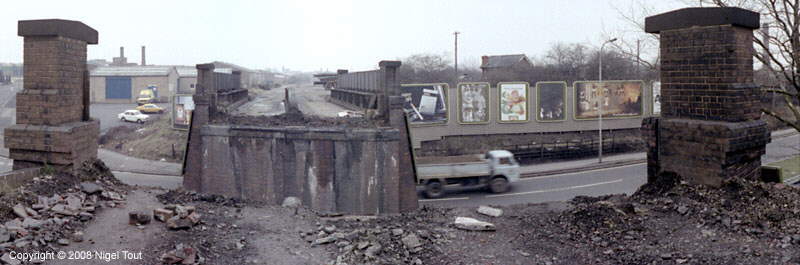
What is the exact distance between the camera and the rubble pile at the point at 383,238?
6.19m

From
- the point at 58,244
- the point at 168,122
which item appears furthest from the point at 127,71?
the point at 58,244

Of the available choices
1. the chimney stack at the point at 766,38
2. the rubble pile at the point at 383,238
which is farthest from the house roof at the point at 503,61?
the rubble pile at the point at 383,238

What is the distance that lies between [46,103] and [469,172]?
16.0 metres

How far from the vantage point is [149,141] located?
3644 centimetres

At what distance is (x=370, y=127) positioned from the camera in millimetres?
14648

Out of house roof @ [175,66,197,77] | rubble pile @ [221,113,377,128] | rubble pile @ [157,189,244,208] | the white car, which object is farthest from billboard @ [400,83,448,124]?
house roof @ [175,66,197,77]

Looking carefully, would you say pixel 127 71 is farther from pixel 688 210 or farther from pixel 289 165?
pixel 688 210

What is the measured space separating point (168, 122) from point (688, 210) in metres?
41.4

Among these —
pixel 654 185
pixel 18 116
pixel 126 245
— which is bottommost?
pixel 126 245

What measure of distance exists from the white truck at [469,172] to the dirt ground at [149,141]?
18185 mm

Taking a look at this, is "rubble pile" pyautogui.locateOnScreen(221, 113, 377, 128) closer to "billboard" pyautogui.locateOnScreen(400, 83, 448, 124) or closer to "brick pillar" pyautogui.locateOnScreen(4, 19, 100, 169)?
"brick pillar" pyautogui.locateOnScreen(4, 19, 100, 169)

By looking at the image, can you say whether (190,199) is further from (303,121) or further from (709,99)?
(709,99)

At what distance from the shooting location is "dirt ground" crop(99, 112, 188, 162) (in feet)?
111

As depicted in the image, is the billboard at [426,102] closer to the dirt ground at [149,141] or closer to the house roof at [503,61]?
the dirt ground at [149,141]
